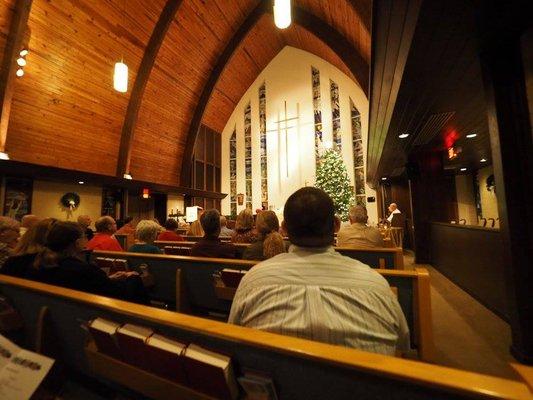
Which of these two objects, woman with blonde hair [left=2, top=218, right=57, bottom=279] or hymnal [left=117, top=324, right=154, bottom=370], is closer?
hymnal [left=117, top=324, right=154, bottom=370]

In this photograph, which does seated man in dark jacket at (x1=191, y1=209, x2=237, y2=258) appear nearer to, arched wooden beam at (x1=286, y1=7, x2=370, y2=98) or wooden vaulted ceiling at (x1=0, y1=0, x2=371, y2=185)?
wooden vaulted ceiling at (x1=0, y1=0, x2=371, y2=185)

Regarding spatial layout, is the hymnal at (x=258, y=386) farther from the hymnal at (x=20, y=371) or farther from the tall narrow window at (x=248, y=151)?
the tall narrow window at (x=248, y=151)

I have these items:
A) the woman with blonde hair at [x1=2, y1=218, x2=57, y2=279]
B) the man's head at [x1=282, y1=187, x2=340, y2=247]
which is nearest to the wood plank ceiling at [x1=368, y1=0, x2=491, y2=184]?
the man's head at [x1=282, y1=187, x2=340, y2=247]

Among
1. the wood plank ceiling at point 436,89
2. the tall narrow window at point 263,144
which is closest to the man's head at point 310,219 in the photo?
the wood plank ceiling at point 436,89

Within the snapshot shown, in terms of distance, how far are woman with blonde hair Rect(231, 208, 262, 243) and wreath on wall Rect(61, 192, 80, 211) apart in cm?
571

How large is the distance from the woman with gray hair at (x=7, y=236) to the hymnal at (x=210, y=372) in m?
2.18

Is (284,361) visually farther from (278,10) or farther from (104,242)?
(278,10)

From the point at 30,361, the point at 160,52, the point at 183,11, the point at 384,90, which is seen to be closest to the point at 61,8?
the point at 160,52

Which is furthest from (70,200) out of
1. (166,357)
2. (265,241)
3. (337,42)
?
(337,42)

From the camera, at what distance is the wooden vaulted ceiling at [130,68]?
20.2 feet

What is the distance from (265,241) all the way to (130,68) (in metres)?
8.09

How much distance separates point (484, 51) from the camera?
2201mm

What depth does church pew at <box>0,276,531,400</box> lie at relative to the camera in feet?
1.71

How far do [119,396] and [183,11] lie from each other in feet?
33.1
